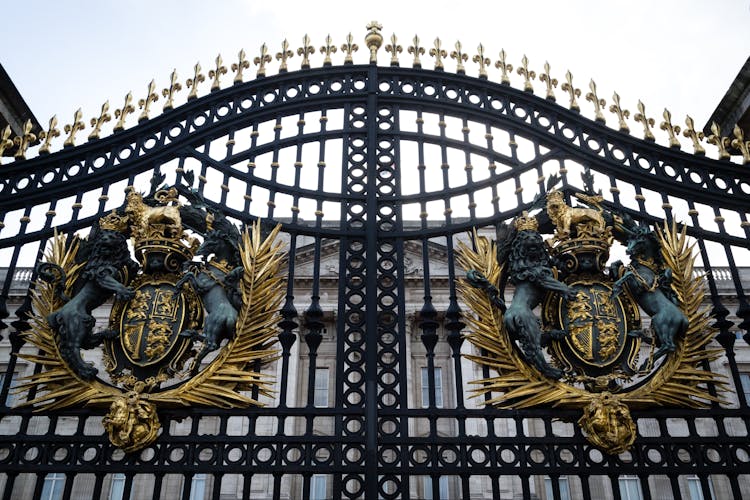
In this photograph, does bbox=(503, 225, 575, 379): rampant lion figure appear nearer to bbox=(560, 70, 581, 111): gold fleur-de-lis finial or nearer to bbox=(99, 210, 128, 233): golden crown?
Answer: bbox=(560, 70, 581, 111): gold fleur-de-lis finial

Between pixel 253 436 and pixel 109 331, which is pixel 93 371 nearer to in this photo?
pixel 109 331

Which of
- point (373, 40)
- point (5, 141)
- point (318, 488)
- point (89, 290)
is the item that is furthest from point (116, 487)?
point (373, 40)

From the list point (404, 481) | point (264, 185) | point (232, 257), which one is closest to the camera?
point (404, 481)

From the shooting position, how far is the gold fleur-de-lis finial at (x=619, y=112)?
29.3 ft

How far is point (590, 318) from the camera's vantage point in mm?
7539

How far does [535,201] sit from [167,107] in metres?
4.60

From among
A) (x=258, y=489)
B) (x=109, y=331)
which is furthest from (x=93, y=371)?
(x=258, y=489)

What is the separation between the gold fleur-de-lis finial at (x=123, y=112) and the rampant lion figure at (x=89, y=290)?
1566mm

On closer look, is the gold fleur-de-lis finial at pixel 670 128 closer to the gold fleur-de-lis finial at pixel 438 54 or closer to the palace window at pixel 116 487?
the gold fleur-de-lis finial at pixel 438 54

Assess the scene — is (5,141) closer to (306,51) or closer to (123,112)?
(123,112)

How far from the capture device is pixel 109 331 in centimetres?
750

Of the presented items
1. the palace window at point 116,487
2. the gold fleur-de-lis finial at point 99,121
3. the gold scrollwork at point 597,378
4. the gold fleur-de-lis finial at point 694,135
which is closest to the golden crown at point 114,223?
the gold fleur-de-lis finial at point 99,121

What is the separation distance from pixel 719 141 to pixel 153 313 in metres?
6.94

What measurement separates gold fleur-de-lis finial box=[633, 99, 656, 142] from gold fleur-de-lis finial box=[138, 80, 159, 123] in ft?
19.6
